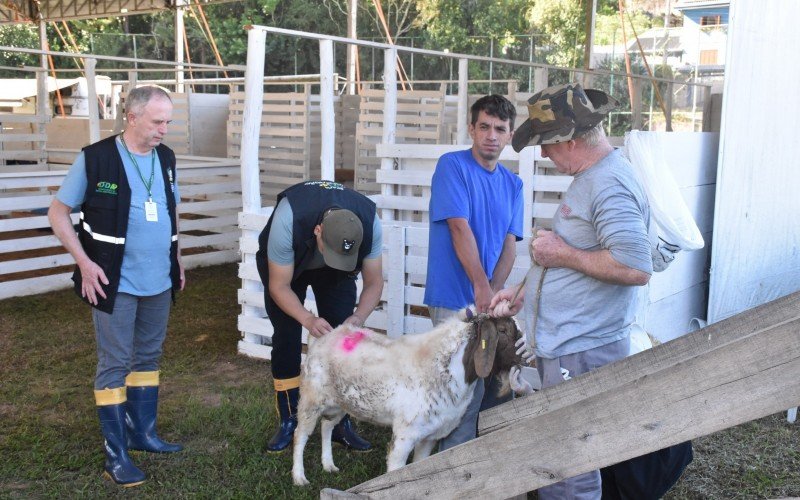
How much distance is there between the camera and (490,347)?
11.4 feet

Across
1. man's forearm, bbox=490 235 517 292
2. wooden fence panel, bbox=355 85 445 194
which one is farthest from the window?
man's forearm, bbox=490 235 517 292

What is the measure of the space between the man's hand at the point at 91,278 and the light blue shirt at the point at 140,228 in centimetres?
14

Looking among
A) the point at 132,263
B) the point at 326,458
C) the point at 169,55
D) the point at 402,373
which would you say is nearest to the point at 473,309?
the point at 402,373

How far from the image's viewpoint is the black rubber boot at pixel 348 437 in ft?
15.6

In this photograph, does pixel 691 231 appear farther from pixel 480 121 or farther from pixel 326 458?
pixel 326 458

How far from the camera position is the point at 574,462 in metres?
1.93

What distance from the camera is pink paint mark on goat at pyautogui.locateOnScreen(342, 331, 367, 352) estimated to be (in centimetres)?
399

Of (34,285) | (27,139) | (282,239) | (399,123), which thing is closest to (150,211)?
(282,239)

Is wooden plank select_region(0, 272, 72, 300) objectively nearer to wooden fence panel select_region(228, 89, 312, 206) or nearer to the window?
wooden fence panel select_region(228, 89, 312, 206)

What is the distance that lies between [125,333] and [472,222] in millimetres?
1921

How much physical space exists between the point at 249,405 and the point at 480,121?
102 inches

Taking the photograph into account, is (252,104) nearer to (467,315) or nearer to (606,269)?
(467,315)

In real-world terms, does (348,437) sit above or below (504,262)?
below

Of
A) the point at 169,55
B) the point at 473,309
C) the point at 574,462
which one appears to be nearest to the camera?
the point at 574,462
